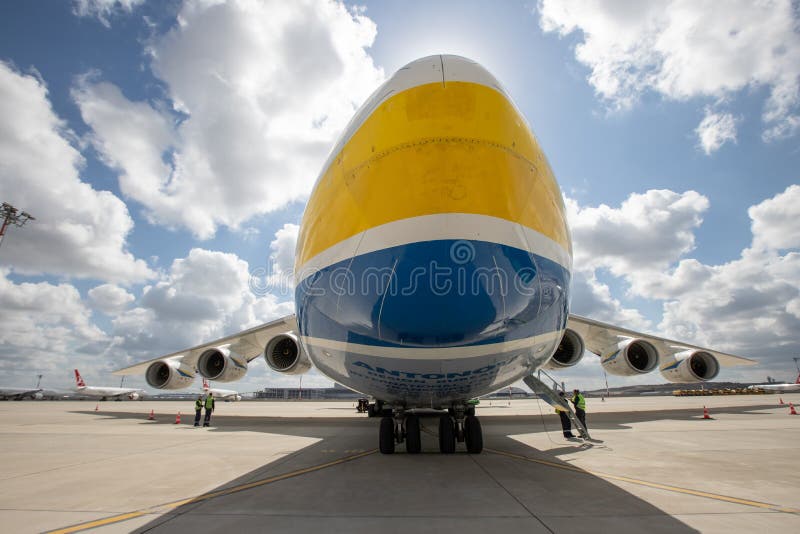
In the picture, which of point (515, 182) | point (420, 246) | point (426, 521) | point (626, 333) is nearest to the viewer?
point (420, 246)

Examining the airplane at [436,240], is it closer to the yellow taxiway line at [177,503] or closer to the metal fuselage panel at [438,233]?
the metal fuselage panel at [438,233]

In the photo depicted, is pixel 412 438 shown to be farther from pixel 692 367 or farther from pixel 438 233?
pixel 692 367

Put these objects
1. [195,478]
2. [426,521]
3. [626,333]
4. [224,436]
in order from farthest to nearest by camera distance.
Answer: [626,333] < [224,436] < [195,478] < [426,521]

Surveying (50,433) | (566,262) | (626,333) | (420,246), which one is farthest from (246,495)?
(626,333)

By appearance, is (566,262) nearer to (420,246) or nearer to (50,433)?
(420,246)

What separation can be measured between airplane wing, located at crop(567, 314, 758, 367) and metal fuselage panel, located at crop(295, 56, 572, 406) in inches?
366

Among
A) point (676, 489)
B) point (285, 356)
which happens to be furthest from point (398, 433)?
point (285, 356)

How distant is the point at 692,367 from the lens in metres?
12.0

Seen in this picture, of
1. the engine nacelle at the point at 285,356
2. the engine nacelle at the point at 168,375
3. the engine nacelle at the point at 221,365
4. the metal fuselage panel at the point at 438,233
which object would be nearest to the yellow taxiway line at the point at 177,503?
the metal fuselage panel at the point at 438,233

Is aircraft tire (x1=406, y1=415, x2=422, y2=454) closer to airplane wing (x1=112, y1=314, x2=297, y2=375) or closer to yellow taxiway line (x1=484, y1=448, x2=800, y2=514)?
yellow taxiway line (x1=484, y1=448, x2=800, y2=514)

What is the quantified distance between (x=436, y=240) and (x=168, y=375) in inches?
513

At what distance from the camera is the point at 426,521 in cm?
308

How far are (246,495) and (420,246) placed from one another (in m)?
3.32

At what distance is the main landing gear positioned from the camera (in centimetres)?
620
